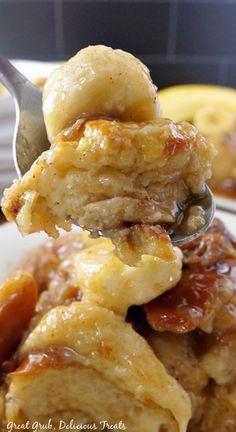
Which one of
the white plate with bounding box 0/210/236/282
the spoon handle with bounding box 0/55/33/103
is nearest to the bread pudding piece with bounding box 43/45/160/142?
the spoon handle with bounding box 0/55/33/103

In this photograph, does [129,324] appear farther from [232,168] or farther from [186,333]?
[232,168]

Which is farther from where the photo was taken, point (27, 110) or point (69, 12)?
point (69, 12)

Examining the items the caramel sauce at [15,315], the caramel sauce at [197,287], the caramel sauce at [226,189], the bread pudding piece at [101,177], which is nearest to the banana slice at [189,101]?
the caramel sauce at [226,189]

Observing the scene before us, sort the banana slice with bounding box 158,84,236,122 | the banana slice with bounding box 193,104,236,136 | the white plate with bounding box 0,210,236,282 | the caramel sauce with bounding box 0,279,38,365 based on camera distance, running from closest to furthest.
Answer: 1. the caramel sauce with bounding box 0,279,38,365
2. the white plate with bounding box 0,210,236,282
3. the banana slice with bounding box 193,104,236,136
4. the banana slice with bounding box 158,84,236,122

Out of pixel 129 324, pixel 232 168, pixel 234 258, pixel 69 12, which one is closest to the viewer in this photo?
pixel 129 324

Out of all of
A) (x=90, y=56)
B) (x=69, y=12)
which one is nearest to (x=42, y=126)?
(x=90, y=56)

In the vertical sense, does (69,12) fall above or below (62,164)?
below

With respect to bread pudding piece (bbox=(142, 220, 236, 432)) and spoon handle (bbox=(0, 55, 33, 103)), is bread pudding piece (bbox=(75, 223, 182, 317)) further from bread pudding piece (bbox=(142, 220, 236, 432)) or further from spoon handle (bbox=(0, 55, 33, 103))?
spoon handle (bbox=(0, 55, 33, 103))

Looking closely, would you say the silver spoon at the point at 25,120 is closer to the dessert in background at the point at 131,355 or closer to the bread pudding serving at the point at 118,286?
the bread pudding serving at the point at 118,286
